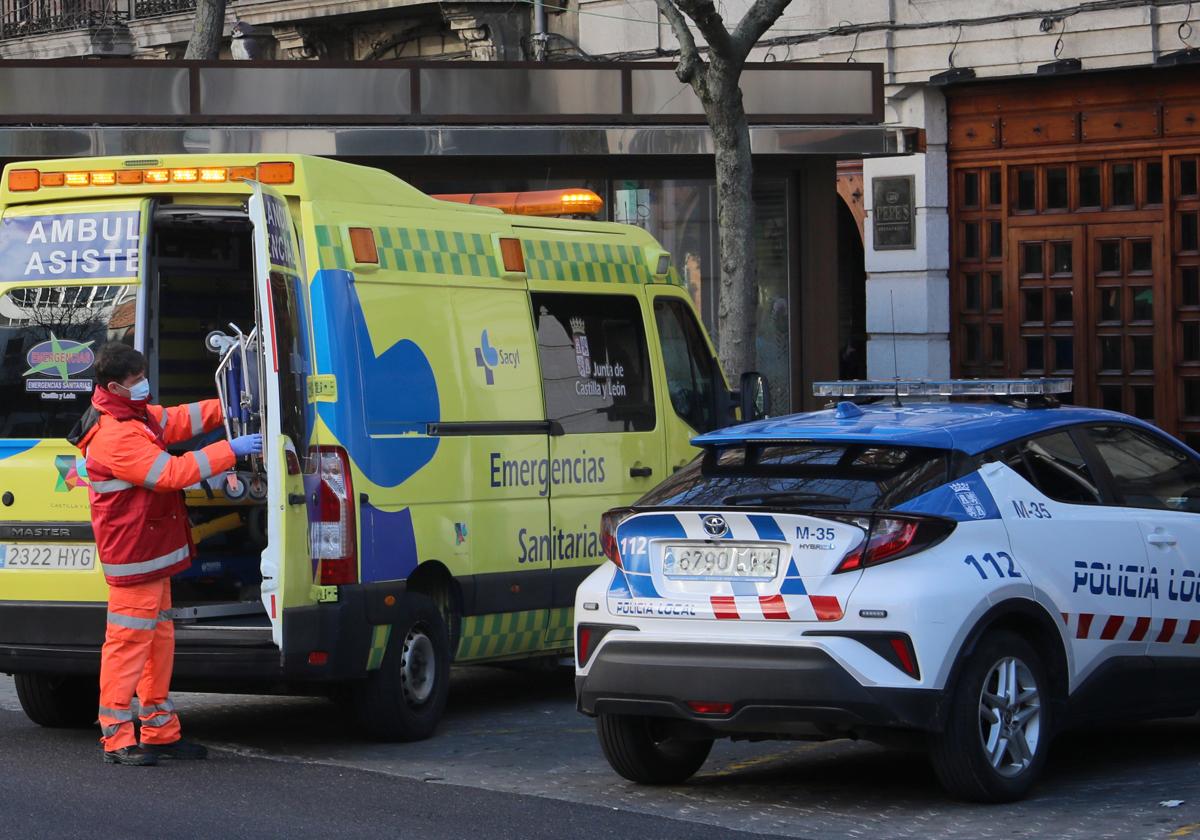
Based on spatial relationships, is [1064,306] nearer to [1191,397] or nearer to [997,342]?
[997,342]

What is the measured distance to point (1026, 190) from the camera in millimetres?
18891

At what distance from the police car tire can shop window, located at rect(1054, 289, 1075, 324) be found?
11923 mm

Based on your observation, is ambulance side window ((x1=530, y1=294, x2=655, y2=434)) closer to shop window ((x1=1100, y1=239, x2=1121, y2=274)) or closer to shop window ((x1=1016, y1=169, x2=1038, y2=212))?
shop window ((x1=1100, y1=239, x2=1121, y2=274))

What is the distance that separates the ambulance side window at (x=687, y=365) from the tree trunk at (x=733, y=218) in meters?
2.44

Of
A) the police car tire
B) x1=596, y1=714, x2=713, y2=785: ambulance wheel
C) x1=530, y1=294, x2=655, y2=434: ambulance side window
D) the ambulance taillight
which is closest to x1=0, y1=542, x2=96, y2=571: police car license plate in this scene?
the ambulance taillight

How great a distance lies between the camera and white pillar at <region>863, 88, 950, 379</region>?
1944 centimetres

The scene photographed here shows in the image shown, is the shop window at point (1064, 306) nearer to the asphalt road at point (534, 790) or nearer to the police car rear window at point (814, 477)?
the asphalt road at point (534, 790)

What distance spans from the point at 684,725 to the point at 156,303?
3426 millimetres

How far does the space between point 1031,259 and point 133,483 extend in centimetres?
1238

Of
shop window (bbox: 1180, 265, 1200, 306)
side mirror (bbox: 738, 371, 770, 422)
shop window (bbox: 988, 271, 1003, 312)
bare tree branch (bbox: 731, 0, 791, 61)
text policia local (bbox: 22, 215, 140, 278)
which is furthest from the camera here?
shop window (bbox: 988, 271, 1003, 312)

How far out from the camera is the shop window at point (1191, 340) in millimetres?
18038

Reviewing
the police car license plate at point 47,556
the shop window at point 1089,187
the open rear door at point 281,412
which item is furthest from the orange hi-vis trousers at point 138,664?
the shop window at point 1089,187

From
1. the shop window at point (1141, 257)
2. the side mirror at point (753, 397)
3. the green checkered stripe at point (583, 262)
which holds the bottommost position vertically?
the side mirror at point (753, 397)

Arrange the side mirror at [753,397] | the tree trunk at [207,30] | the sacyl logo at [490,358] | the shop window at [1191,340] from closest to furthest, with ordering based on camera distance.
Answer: the sacyl logo at [490,358] < the side mirror at [753,397] < the tree trunk at [207,30] < the shop window at [1191,340]
